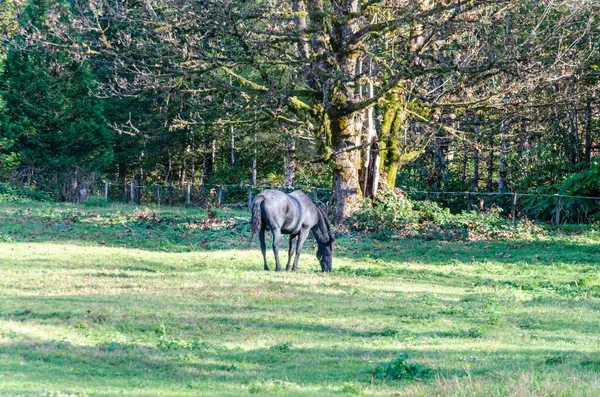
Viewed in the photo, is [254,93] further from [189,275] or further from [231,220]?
[189,275]

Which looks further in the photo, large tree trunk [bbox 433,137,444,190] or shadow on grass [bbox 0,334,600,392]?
A: large tree trunk [bbox 433,137,444,190]

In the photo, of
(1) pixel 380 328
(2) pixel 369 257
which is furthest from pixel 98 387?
(2) pixel 369 257

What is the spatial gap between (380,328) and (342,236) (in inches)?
521

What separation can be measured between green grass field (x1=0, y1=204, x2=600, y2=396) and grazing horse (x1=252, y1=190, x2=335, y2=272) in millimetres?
664

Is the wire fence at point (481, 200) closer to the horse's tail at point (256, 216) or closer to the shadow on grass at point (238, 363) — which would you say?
the horse's tail at point (256, 216)

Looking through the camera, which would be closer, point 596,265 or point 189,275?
point 189,275

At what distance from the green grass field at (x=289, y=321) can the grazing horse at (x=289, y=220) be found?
664 mm

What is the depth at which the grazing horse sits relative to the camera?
16578 mm

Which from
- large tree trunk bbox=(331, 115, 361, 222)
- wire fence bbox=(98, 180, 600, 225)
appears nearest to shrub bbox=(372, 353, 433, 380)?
large tree trunk bbox=(331, 115, 361, 222)

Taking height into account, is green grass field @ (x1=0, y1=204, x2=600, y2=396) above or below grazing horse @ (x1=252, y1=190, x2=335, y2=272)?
below

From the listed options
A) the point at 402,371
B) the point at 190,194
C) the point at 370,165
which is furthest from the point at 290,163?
the point at 402,371

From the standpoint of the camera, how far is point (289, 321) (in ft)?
36.7

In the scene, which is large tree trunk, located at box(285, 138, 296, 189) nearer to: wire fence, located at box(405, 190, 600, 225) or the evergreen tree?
the evergreen tree

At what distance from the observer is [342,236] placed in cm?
2422
